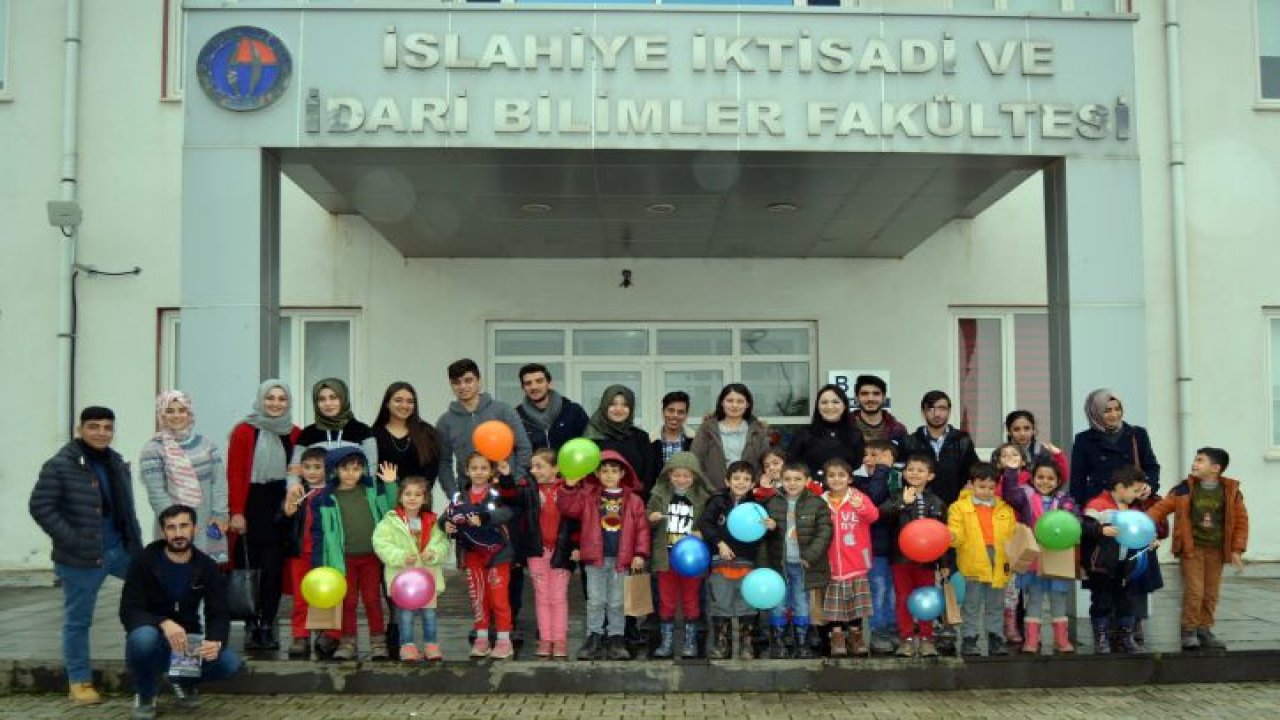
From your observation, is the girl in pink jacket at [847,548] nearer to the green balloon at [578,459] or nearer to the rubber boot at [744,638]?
the rubber boot at [744,638]

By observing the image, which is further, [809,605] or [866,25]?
[866,25]

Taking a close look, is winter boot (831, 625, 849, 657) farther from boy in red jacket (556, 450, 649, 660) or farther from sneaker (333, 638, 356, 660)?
sneaker (333, 638, 356, 660)

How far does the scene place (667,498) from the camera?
23.7ft

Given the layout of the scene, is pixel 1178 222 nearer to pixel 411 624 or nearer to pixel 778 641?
pixel 778 641

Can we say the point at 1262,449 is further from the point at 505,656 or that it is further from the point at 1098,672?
the point at 505,656

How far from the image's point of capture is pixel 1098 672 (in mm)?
7234

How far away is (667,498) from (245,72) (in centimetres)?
424

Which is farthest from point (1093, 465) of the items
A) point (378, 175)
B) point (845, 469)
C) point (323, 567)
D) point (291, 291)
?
point (291, 291)

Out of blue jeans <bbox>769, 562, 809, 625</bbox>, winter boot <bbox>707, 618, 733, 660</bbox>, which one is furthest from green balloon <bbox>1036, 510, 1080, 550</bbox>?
winter boot <bbox>707, 618, 733, 660</bbox>

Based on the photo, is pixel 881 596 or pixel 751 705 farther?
pixel 881 596

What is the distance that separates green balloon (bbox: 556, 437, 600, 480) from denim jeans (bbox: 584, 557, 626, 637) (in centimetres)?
61

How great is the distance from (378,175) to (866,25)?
393 cm

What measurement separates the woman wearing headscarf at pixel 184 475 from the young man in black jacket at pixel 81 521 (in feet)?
0.83

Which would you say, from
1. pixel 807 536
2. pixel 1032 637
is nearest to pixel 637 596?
pixel 807 536
